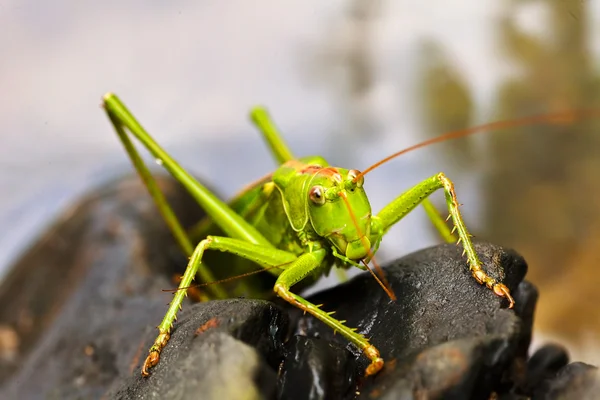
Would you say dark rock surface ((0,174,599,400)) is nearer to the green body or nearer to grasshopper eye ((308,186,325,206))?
the green body

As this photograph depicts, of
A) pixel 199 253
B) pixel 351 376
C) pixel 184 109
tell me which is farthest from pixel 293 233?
pixel 184 109

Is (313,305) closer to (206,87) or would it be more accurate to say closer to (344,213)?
(344,213)

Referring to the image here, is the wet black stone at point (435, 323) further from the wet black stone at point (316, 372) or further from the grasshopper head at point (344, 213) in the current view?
the grasshopper head at point (344, 213)

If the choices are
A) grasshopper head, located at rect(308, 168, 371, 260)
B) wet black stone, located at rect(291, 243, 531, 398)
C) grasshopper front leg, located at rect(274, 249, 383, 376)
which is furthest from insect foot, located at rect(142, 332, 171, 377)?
grasshopper head, located at rect(308, 168, 371, 260)

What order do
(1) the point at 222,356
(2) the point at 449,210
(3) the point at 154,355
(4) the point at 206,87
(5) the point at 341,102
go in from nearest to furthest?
(1) the point at 222,356 → (3) the point at 154,355 → (2) the point at 449,210 → (4) the point at 206,87 → (5) the point at 341,102

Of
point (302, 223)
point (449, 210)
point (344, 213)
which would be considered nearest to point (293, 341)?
point (344, 213)

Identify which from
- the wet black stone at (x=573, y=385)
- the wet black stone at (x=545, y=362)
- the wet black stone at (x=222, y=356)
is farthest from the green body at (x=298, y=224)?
the wet black stone at (x=545, y=362)

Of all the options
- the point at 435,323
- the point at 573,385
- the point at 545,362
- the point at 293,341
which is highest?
the point at 293,341
